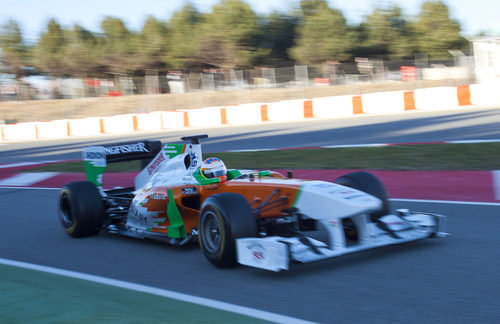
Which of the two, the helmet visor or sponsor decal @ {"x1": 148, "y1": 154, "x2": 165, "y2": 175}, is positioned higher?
sponsor decal @ {"x1": 148, "y1": 154, "x2": 165, "y2": 175}

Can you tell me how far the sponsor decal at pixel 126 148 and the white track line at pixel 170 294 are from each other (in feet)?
6.70

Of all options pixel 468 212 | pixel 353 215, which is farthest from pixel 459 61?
pixel 353 215

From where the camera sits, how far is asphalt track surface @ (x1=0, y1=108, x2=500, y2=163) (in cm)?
1485

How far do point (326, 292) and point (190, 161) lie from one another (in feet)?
9.53

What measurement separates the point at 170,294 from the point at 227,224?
0.80 metres

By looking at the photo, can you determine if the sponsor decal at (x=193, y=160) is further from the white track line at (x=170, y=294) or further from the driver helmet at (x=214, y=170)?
the white track line at (x=170, y=294)

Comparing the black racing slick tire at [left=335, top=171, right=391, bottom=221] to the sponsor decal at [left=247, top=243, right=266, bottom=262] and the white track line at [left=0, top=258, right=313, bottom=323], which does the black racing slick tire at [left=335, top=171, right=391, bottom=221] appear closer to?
the sponsor decal at [left=247, top=243, right=266, bottom=262]

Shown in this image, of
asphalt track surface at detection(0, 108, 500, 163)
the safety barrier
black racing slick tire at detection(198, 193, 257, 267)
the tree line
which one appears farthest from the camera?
the tree line

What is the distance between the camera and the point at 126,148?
784cm

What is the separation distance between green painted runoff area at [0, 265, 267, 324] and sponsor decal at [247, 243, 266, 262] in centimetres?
81

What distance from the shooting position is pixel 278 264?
4.77 m

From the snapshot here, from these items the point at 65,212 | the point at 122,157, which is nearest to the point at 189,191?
the point at 122,157

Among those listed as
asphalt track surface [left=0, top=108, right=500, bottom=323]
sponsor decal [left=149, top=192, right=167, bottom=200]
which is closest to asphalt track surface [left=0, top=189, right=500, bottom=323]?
asphalt track surface [left=0, top=108, right=500, bottom=323]

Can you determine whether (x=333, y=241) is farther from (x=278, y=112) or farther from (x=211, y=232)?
(x=278, y=112)
